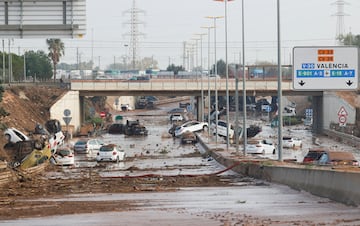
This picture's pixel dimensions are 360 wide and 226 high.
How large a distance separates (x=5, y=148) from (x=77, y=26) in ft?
87.7

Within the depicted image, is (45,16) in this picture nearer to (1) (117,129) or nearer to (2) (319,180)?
(2) (319,180)

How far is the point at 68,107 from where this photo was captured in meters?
99.4

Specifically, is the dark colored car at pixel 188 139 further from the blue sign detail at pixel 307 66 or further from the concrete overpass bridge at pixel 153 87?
the blue sign detail at pixel 307 66

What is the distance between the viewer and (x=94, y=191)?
26.2m

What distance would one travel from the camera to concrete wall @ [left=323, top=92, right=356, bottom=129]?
9838 centimetres

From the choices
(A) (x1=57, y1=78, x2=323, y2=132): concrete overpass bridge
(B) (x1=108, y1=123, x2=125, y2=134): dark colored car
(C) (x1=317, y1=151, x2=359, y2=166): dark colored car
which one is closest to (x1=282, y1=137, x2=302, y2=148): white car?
(A) (x1=57, y1=78, x2=323, y2=132): concrete overpass bridge

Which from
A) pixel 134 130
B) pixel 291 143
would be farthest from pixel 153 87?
pixel 291 143

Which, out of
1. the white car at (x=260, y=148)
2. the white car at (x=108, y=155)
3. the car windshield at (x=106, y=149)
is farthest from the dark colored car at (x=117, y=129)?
the white car at (x=108, y=155)

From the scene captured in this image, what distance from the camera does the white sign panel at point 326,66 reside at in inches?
1565

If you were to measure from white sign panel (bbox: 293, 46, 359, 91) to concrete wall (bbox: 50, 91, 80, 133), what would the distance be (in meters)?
59.8

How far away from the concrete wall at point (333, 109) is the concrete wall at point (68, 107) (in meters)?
27.9

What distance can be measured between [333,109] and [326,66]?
61.0 m

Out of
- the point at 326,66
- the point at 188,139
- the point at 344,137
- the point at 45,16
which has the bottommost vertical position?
the point at 188,139

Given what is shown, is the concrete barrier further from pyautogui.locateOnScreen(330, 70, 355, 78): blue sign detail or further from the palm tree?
the palm tree
